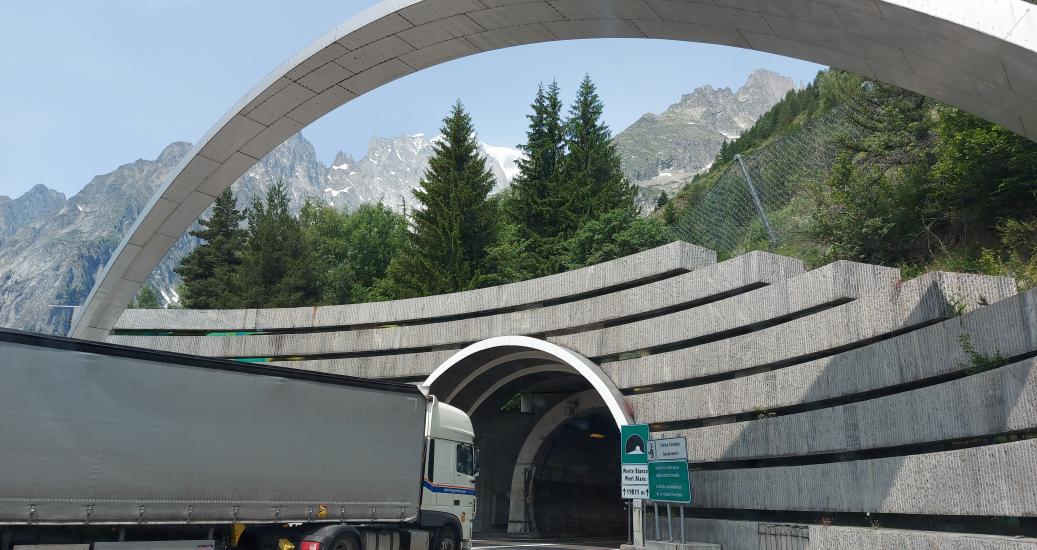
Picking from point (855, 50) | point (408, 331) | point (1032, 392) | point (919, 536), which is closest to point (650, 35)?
point (855, 50)

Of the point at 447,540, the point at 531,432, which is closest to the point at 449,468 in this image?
the point at 447,540

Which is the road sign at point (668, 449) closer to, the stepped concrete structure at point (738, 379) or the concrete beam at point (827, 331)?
the stepped concrete structure at point (738, 379)

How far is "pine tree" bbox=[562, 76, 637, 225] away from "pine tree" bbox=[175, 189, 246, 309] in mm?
23414

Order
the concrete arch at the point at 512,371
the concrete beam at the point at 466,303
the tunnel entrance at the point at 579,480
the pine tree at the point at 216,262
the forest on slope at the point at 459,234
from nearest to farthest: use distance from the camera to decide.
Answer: the concrete beam at the point at 466,303 < the concrete arch at the point at 512,371 < the tunnel entrance at the point at 579,480 < the forest on slope at the point at 459,234 < the pine tree at the point at 216,262

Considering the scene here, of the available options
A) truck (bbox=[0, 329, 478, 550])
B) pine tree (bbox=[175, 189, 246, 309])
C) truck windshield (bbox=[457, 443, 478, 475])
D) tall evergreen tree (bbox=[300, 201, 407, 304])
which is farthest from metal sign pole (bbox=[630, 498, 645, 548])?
pine tree (bbox=[175, 189, 246, 309])

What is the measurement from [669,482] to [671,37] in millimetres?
9458

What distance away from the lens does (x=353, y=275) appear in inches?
2370

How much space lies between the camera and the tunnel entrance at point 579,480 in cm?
2892

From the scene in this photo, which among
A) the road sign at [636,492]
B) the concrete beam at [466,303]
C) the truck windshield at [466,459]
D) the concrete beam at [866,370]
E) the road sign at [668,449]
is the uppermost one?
the concrete beam at [466,303]

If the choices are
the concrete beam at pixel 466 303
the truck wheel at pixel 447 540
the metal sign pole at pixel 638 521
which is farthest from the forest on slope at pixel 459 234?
the truck wheel at pixel 447 540

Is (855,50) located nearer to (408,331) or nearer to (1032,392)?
(1032,392)

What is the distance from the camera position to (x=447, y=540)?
631 inches

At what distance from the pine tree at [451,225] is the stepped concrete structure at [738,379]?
13866 millimetres

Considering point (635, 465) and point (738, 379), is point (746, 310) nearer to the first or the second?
point (738, 379)
